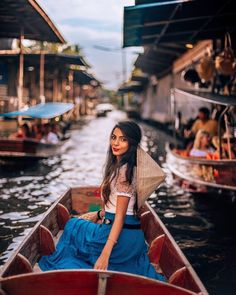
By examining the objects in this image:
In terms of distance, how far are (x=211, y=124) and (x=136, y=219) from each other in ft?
22.2

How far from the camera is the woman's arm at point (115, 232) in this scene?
124 inches

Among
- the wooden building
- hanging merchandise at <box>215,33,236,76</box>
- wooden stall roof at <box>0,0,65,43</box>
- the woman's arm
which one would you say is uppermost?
wooden stall roof at <box>0,0,65,43</box>

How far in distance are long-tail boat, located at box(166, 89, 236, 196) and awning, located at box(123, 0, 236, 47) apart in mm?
2074

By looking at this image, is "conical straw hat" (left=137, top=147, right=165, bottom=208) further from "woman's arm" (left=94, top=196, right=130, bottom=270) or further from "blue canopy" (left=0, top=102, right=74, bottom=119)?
"blue canopy" (left=0, top=102, right=74, bottom=119)

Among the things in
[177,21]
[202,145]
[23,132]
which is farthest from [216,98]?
[23,132]

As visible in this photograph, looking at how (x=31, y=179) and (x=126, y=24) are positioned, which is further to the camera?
(x=31, y=179)

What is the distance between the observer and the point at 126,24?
10.2 m

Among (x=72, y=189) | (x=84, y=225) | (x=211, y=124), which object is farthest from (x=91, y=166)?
(x=84, y=225)

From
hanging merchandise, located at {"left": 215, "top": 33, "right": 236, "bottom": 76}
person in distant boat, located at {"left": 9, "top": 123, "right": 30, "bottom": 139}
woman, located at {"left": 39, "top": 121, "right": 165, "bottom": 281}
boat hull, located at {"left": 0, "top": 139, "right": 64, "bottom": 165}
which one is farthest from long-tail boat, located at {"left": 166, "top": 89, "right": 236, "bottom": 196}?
person in distant boat, located at {"left": 9, "top": 123, "right": 30, "bottom": 139}

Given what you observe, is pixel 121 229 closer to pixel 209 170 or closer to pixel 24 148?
pixel 209 170

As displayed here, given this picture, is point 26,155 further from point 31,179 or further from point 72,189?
point 72,189

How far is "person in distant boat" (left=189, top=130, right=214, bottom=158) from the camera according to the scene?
902 centimetres

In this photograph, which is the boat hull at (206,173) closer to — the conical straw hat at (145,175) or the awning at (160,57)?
the conical straw hat at (145,175)

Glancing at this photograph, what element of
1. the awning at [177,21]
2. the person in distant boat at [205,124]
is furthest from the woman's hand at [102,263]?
the person in distant boat at [205,124]
